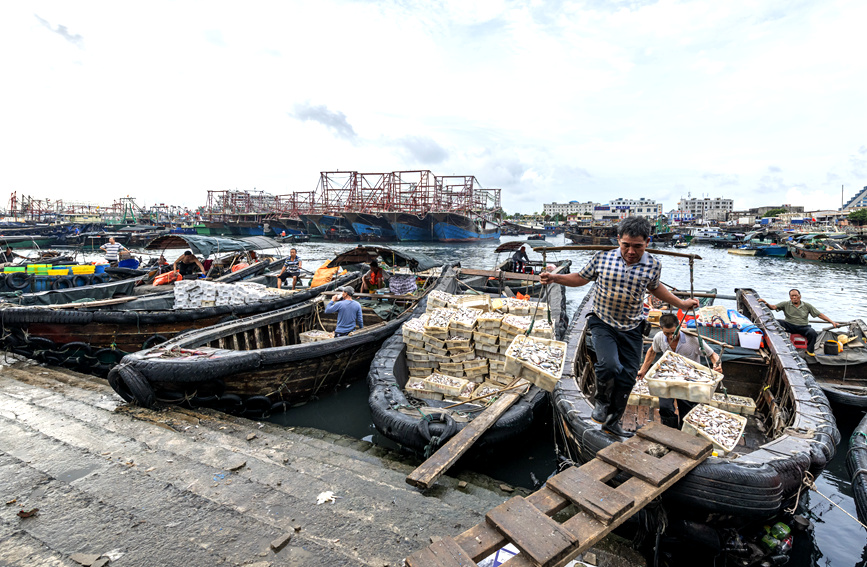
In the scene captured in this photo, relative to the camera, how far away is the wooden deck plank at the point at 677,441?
3148 mm

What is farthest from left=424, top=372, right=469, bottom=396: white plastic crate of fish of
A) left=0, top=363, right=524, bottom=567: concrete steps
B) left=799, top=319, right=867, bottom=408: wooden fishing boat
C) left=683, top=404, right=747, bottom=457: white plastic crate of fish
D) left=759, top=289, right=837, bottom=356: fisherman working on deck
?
left=759, top=289, right=837, bottom=356: fisherman working on deck

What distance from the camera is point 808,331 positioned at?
804cm

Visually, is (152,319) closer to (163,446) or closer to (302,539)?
(163,446)

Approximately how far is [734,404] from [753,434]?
471mm

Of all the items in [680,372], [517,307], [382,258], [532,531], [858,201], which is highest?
[858,201]

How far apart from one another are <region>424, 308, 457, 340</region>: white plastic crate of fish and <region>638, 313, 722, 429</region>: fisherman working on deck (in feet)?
9.99

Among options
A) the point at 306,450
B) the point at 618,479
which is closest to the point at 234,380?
the point at 306,450

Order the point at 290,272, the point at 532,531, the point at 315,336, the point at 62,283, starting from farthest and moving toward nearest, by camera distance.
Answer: the point at 290,272 < the point at 62,283 < the point at 315,336 < the point at 532,531

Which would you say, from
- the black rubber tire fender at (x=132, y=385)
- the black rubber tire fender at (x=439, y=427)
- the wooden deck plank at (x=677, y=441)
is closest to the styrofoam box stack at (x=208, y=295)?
the black rubber tire fender at (x=132, y=385)

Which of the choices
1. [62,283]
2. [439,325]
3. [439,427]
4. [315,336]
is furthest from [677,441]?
[62,283]

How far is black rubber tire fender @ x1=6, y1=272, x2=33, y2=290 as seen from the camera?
13141 mm

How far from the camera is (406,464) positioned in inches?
191

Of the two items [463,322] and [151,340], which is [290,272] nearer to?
[151,340]

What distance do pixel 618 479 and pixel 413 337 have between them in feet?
14.4
